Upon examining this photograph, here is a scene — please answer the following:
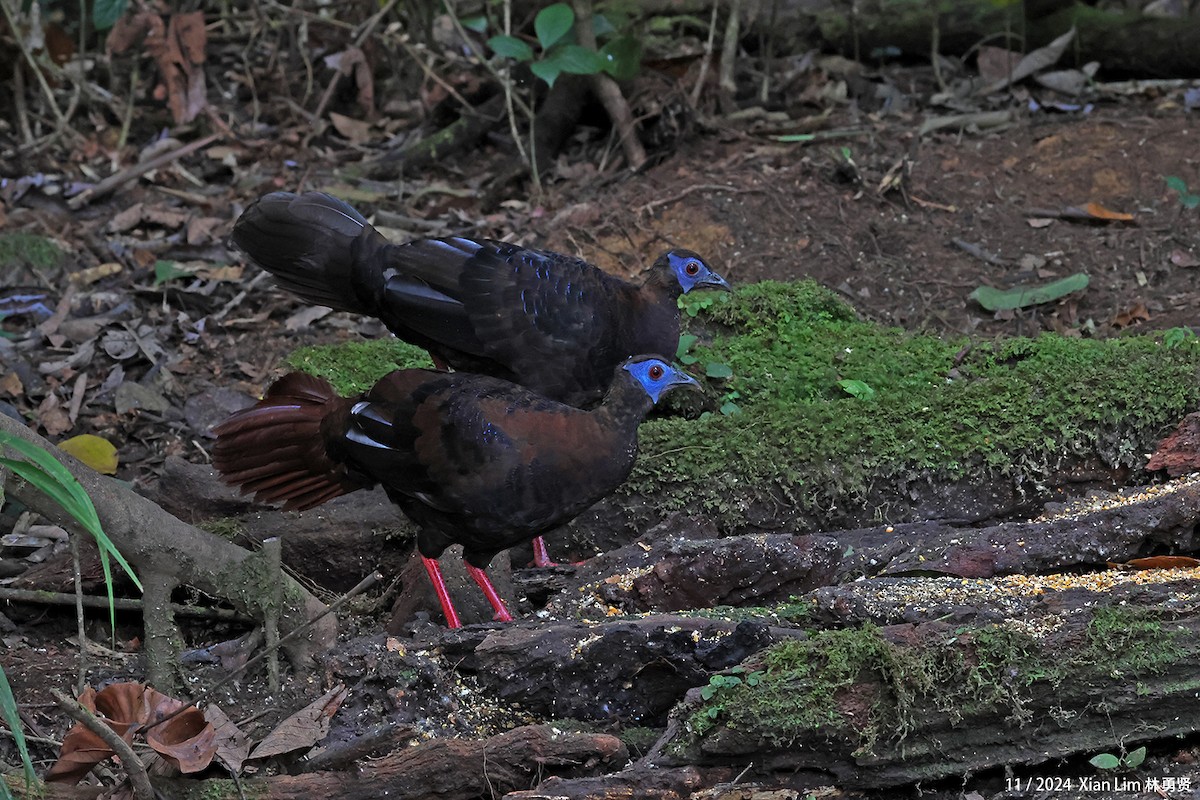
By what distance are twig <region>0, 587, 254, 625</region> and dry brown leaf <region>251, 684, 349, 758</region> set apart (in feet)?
2.75

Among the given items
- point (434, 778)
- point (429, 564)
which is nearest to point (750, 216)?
point (429, 564)

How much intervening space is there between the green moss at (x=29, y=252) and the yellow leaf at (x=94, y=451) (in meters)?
2.07

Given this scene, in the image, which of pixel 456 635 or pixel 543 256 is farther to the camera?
pixel 543 256

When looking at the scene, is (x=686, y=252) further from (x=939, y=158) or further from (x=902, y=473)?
(x=939, y=158)

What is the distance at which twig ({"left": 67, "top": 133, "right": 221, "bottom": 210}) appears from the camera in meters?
7.53

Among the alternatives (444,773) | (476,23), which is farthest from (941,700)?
(476,23)

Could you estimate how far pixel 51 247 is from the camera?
6.80m

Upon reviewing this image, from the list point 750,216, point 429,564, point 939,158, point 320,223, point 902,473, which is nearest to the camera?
point 429,564

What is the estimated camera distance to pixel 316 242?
484cm

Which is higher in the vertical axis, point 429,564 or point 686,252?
point 686,252

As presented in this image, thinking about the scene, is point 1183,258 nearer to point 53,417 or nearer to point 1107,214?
point 1107,214

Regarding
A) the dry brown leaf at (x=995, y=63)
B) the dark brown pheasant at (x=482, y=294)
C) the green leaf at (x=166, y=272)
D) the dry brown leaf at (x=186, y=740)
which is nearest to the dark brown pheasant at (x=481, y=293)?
the dark brown pheasant at (x=482, y=294)

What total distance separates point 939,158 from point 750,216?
4.21 ft

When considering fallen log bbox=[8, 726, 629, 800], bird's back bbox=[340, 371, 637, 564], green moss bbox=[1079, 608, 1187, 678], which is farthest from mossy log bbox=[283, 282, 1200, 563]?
fallen log bbox=[8, 726, 629, 800]
